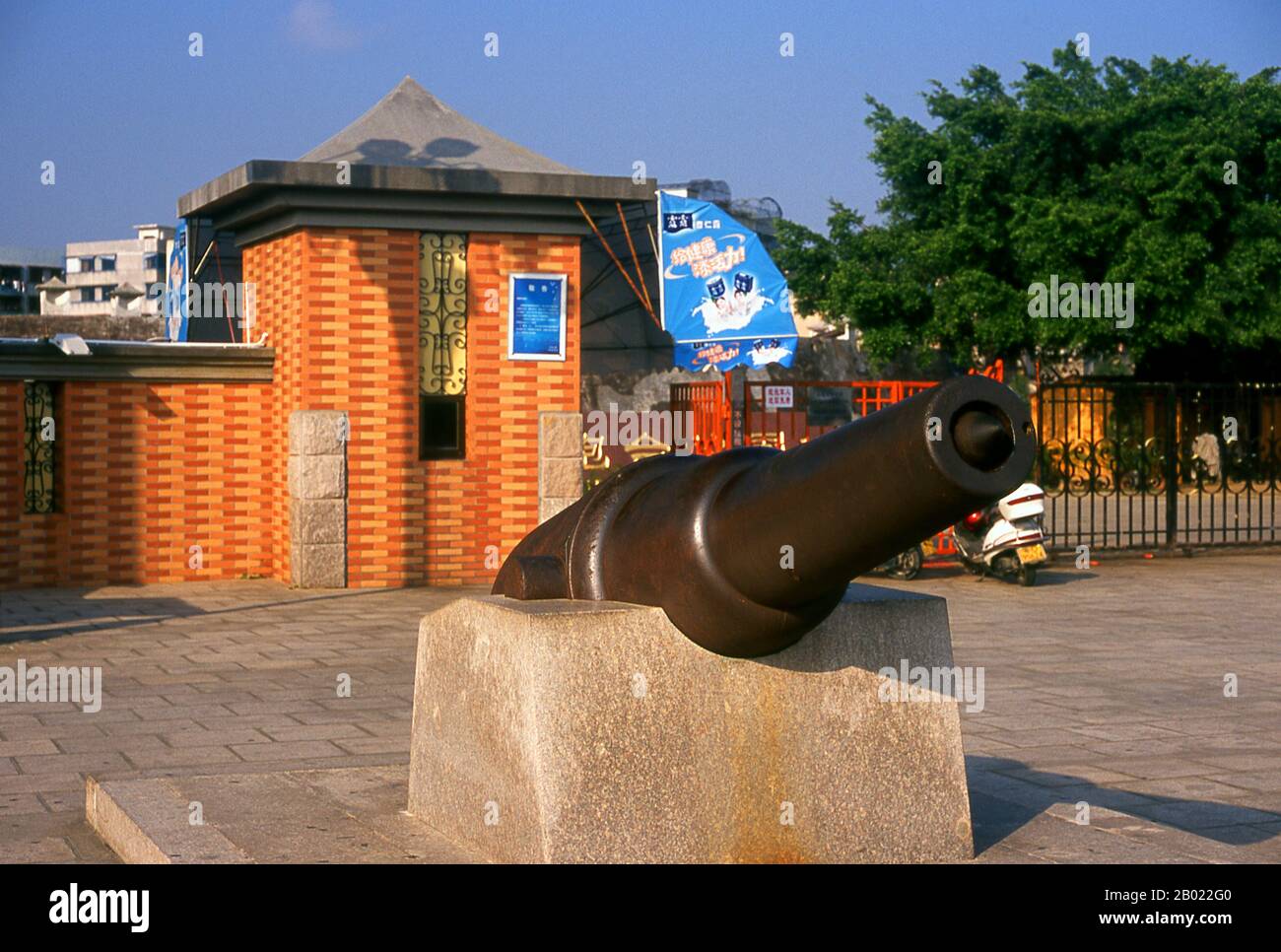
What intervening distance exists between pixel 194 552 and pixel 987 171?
20561 millimetres

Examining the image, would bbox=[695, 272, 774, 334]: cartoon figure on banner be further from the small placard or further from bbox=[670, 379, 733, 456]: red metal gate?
the small placard

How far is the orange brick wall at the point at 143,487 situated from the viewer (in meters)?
14.5

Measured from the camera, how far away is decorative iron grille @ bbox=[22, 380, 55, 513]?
1460 cm

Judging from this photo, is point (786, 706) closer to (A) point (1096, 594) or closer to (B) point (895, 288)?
(A) point (1096, 594)

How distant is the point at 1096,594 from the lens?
14.5 meters

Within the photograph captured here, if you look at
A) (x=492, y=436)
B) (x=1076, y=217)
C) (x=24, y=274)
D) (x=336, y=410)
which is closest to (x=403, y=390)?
(x=336, y=410)

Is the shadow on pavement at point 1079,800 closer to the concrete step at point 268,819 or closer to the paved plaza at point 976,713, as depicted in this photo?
the paved plaza at point 976,713

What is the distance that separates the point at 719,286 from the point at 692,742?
1183cm

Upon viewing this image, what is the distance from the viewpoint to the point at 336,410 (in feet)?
47.5

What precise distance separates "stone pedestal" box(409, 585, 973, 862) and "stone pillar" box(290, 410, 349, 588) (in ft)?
31.7

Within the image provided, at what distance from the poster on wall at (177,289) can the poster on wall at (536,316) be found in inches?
199

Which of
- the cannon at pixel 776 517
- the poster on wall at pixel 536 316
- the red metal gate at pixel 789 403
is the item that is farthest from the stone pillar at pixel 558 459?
the cannon at pixel 776 517

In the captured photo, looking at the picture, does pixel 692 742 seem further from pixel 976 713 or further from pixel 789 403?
pixel 789 403
